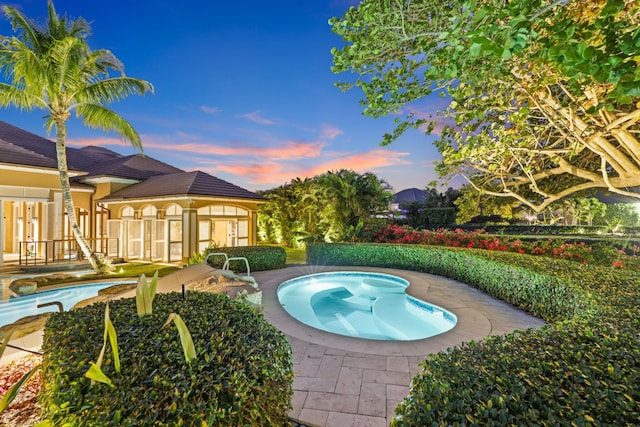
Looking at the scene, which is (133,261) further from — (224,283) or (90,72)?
(224,283)

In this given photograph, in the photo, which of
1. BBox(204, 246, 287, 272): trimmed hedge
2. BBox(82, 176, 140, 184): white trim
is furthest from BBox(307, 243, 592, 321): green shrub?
BBox(82, 176, 140, 184): white trim

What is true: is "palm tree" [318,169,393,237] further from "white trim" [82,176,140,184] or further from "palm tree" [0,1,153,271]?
"white trim" [82,176,140,184]

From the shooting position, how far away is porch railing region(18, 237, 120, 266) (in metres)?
12.1

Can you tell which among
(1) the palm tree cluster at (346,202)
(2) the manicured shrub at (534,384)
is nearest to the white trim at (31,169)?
(1) the palm tree cluster at (346,202)

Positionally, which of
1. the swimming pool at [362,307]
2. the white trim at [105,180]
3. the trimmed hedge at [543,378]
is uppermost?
the white trim at [105,180]

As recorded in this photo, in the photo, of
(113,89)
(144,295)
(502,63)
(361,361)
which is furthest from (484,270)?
(113,89)

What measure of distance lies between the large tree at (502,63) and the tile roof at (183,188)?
10871 mm

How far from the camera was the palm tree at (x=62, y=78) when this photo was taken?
916 centimetres

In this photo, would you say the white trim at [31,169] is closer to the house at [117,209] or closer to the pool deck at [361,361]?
the house at [117,209]

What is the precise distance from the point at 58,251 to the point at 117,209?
3.63m

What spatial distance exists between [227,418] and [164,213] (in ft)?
48.6

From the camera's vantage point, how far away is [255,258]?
10.9m

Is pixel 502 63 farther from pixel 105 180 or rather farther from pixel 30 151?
pixel 105 180

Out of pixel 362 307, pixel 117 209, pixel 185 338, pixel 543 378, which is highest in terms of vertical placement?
pixel 117 209
